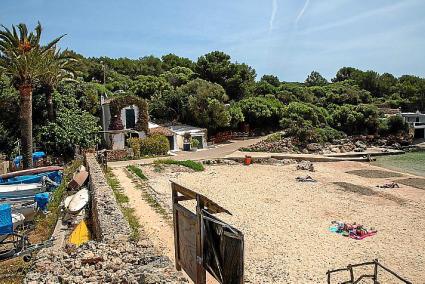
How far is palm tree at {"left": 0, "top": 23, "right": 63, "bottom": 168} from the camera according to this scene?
83.7ft

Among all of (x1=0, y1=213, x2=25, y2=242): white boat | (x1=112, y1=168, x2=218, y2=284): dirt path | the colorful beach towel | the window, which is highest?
the window

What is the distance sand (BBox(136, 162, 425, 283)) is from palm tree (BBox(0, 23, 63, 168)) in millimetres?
8698

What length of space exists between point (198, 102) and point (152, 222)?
3338cm

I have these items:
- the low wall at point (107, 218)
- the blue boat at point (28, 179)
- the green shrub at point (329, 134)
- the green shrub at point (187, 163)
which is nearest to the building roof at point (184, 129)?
the green shrub at point (187, 163)

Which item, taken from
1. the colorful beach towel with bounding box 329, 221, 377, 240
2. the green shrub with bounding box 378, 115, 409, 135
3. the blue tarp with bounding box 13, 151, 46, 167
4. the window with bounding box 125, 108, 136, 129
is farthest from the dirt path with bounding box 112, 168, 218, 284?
the green shrub with bounding box 378, 115, 409, 135

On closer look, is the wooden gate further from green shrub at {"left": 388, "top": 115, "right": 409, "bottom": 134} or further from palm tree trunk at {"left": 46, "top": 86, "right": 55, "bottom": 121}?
green shrub at {"left": 388, "top": 115, "right": 409, "bottom": 134}

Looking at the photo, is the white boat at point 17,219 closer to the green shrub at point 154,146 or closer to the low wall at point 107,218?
the low wall at point 107,218

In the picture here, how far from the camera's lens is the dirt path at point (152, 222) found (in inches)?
492

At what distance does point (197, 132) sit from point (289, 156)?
1100cm

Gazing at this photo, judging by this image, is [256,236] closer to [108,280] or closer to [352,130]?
[108,280]

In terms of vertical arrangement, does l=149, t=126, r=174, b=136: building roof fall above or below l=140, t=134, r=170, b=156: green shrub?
above

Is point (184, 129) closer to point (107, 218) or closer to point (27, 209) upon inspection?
point (27, 209)

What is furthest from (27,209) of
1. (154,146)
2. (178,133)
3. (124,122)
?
(178,133)

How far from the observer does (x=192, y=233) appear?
19.6 feet
